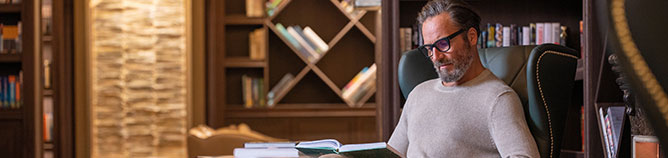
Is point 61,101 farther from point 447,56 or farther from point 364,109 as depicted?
point 447,56

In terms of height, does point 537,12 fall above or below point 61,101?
above

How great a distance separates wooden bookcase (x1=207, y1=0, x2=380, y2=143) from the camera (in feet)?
18.0

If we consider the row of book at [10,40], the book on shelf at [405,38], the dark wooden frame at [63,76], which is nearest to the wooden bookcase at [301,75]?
the dark wooden frame at [63,76]

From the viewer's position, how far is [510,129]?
1.81 meters

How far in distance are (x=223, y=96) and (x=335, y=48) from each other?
893 mm

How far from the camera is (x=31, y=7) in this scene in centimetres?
455

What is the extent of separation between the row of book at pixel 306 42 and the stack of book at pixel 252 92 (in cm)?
36

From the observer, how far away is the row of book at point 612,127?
1.97 meters

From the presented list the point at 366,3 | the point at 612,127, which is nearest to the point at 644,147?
the point at 612,127

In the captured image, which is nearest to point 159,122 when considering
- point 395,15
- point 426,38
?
point 395,15

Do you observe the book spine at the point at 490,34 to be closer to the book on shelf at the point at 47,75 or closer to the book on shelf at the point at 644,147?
the book on shelf at the point at 644,147

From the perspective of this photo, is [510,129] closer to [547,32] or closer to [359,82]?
[547,32]

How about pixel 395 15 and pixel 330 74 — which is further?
pixel 330 74

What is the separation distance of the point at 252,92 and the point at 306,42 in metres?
0.54
